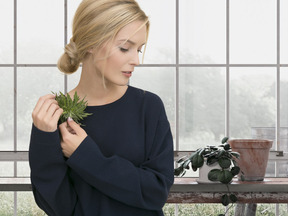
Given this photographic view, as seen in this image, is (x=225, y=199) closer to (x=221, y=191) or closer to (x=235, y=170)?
(x=221, y=191)

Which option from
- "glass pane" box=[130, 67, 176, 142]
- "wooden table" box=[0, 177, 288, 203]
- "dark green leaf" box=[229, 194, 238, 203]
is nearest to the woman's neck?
"wooden table" box=[0, 177, 288, 203]

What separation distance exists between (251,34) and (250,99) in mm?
410

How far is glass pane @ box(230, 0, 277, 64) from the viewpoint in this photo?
2914mm

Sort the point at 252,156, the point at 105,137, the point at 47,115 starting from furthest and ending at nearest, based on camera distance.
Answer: the point at 252,156, the point at 105,137, the point at 47,115

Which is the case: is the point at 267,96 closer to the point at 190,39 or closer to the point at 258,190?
the point at 190,39

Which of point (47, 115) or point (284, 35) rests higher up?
point (284, 35)

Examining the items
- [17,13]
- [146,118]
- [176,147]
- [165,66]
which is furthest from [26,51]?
[146,118]

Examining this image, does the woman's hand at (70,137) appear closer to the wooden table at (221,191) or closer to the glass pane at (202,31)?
the wooden table at (221,191)

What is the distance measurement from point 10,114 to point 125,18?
2140mm

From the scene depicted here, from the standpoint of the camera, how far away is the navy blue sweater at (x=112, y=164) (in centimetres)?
94

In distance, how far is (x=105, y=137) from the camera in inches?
40.5

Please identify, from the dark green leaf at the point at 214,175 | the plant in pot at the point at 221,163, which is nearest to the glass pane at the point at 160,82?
the plant in pot at the point at 221,163

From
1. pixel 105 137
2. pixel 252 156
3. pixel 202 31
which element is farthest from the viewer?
pixel 202 31

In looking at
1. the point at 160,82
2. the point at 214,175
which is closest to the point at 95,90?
the point at 214,175
